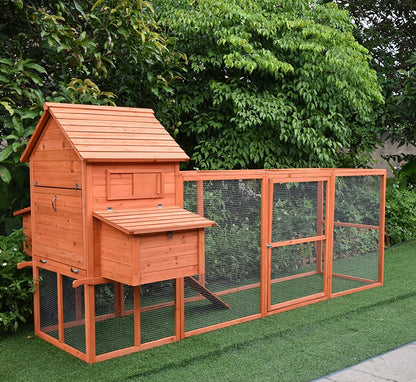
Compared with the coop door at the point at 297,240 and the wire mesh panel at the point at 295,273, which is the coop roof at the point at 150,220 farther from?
the wire mesh panel at the point at 295,273

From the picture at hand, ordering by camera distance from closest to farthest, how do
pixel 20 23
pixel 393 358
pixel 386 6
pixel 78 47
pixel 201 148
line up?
pixel 393 358
pixel 78 47
pixel 20 23
pixel 201 148
pixel 386 6

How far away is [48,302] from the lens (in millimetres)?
5176

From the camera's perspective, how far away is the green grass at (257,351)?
4.40 metres

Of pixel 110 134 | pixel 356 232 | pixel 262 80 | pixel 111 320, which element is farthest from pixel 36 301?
pixel 262 80

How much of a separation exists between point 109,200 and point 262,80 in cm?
469

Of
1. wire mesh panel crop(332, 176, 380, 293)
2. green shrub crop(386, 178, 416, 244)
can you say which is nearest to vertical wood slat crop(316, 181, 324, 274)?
wire mesh panel crop(332, 176, 380, 293)

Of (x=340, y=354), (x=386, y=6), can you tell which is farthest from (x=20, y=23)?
(x=386, y=6)

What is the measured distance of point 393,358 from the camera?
479 cm

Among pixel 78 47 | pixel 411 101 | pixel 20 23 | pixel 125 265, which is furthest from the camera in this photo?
pixel 411 101

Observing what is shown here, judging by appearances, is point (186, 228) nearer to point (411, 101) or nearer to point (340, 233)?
point (340, 233)

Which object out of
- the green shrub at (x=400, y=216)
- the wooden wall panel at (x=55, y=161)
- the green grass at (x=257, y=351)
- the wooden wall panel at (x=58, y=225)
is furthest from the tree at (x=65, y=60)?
the green shrub at (x=400, y=216)

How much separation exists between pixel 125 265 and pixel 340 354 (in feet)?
6.95

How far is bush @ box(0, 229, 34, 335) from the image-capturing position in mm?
5129

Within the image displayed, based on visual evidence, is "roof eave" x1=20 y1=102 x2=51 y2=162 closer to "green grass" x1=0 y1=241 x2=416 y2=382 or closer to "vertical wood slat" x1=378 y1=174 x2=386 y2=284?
"green grass" x1=0 y1=241 x2=416 y2=382
